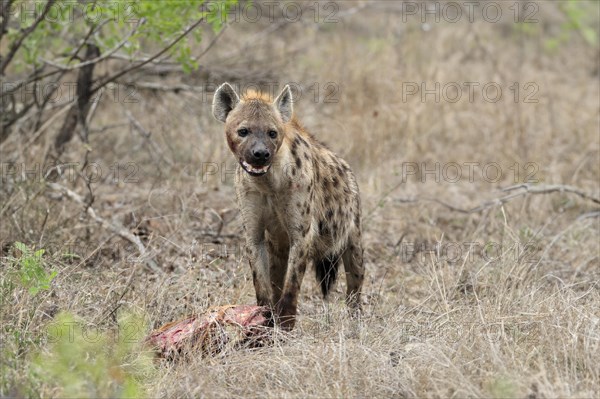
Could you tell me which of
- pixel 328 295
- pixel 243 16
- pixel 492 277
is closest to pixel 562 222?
pixel 492 277

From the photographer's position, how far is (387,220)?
7.68 metres

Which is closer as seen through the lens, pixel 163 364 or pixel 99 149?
pixel 163 364

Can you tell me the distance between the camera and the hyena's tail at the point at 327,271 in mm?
5820

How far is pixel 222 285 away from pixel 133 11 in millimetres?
2060

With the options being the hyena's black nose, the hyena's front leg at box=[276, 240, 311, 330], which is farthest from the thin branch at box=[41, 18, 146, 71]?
the hyena's front leg at box=[276, 240, 311, 330]

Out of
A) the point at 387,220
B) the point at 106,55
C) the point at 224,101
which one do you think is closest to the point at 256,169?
the point at 224,101

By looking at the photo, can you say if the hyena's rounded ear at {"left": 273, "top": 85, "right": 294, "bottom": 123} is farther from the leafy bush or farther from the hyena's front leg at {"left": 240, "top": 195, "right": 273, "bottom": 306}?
the leafy bush

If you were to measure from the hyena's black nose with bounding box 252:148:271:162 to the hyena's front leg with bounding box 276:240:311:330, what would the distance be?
1.93 ft

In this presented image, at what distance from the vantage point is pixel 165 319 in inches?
203

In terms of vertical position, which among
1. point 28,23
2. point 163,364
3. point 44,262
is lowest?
point 163,364

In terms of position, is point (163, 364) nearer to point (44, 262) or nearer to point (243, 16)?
point (44, 262)

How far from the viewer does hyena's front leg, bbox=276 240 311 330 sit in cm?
503

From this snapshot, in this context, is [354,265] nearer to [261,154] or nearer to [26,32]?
[261,154]

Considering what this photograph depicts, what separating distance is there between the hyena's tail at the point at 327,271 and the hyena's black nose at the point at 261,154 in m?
1.20
